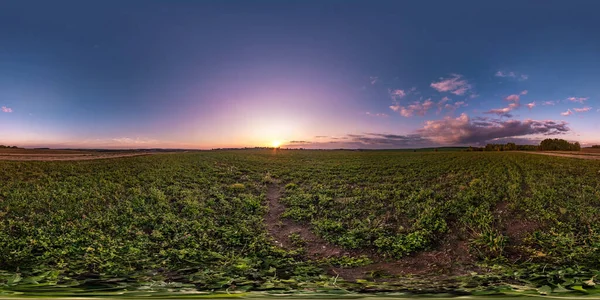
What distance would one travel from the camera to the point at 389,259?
4551 mm

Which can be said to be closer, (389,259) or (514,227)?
(389,259)

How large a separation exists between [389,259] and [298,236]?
1780 millimetres

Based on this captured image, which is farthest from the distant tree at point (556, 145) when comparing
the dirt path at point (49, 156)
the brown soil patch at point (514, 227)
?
the dirt path at point (49, 156)

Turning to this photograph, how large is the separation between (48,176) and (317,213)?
30.6 feet

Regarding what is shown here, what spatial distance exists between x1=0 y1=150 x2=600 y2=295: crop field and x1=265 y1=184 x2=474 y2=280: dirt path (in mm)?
28

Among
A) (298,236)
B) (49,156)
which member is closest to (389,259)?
(298,236)

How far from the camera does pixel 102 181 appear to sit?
388 inches

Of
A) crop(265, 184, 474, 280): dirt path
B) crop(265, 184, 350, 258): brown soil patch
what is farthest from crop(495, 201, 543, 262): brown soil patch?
crop(265, 184, 350, 258): brown soil patch

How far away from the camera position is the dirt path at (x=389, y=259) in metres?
4.00

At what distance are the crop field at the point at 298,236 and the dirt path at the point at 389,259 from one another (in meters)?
0.03

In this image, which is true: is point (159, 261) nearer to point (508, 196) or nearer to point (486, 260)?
point (486, 260)

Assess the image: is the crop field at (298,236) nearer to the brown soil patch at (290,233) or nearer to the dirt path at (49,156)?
the brown soil patch at (290,233)

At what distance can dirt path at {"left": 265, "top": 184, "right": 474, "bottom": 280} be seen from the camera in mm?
4004

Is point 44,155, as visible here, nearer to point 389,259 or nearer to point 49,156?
point 49,156
